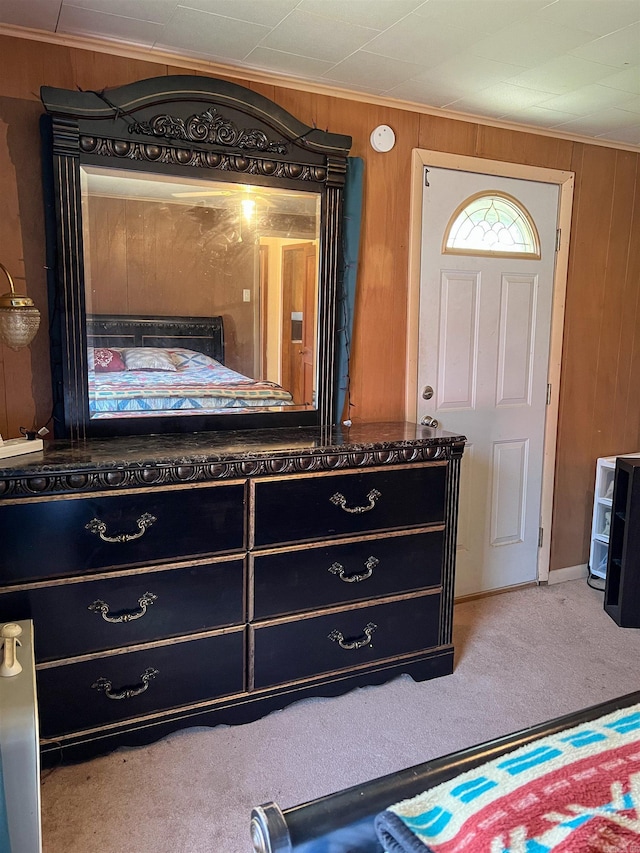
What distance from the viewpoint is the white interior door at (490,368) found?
120 inches

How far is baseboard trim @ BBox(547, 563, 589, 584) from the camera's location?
3.62 metres

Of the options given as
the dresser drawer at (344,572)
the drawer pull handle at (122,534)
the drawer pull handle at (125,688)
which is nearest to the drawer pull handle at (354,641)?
the dresser drawer at (344,572)

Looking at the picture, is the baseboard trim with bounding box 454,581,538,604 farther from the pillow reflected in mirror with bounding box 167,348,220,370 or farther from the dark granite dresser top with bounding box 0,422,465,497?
the pillow reflected in mirror with bounding box 167,348,220,370

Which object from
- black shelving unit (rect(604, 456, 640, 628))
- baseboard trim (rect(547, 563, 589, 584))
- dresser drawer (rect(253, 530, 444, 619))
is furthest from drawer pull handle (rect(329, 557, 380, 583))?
baseboard trim (rect(547, 563, 589, 584))

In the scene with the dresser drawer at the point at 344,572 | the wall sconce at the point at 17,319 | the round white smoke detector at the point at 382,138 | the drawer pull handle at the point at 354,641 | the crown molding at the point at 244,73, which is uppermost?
the crown molding at the point at 244,73

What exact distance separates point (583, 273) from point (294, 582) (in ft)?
7.62

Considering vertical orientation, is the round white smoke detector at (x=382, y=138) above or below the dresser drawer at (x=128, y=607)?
above

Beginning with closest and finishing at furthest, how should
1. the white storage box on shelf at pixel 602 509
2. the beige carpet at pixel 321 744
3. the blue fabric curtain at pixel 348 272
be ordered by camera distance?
the beige carpet at pixel 321 744 < the blue fabric curtain at pixel 348 272 < the white storage box on shelf at pixel 602 509

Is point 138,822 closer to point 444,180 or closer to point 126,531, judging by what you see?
point 126,531

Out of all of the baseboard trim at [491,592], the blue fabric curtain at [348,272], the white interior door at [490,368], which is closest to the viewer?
the blue fabric curtain at [348,272]

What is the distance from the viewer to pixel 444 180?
2.98 metres

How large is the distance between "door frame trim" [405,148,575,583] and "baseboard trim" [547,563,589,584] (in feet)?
0.17

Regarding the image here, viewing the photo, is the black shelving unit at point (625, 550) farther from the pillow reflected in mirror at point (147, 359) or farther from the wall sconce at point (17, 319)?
the wall sconce at point (17, 319)

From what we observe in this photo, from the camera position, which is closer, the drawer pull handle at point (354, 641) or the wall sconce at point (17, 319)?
the wall sconce at point (17, 319)
